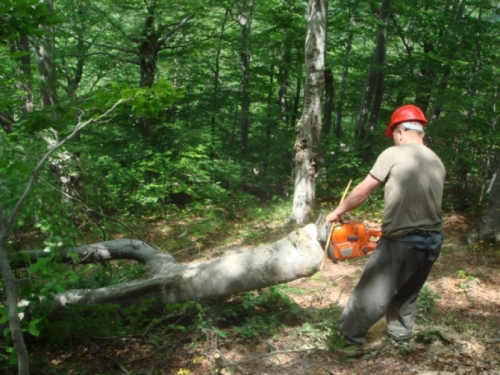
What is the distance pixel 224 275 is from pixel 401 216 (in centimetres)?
171

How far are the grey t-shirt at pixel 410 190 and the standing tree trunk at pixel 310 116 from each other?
4427 millimetres

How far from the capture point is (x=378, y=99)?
1241cm

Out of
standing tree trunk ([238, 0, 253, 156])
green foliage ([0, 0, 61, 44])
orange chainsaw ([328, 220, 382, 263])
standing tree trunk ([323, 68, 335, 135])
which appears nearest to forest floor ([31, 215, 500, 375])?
orange chainsaw ([328, 220, 382, 263])

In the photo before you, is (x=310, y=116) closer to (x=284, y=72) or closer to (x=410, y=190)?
(x=410, y=190)

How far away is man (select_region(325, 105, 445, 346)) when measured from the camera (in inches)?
114

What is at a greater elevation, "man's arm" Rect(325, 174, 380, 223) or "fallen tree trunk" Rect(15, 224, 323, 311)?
"man's arm" Rect(325, 174, 380, 223)

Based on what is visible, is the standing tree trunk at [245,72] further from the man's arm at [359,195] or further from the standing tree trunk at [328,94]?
the man's arm at [359,195]

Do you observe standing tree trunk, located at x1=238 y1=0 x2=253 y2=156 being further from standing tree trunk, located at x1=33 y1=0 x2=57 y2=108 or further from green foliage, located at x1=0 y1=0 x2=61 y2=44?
green foliage, located at x1=0 y1=0 x2=61 y2=44

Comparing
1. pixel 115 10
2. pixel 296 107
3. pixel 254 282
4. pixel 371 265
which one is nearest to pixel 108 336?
pixel 254 282

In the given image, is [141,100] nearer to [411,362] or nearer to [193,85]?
[411,362]

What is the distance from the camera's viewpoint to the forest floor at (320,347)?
3098 mm

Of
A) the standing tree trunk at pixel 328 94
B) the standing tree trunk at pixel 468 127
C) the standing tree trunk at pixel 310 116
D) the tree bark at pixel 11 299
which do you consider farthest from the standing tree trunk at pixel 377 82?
the tree bark at pixel 11 299

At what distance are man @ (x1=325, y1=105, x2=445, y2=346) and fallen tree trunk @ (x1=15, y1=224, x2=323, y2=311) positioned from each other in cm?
42

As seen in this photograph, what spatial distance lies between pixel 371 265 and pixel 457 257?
3361mm
